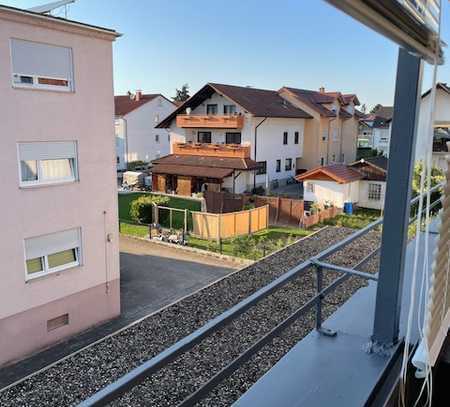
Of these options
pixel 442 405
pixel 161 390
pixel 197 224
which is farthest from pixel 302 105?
pixel 442 405

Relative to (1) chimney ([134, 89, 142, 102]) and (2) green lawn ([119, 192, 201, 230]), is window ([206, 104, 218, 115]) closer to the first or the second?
(2) green lawn ([119, 192, 201, 230])

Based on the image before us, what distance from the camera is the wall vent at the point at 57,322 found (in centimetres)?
638

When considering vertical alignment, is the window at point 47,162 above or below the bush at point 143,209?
above

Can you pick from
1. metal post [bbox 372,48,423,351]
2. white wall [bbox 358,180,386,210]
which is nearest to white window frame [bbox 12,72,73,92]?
metal post [bbox 372,48,423,351]

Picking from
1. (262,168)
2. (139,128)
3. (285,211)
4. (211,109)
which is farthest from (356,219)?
(139,128)

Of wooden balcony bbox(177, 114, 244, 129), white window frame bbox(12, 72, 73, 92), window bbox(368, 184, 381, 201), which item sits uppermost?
white window frame bbox(12, 72, 73, 92)

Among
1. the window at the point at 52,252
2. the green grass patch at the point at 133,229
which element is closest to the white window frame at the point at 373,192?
the green grass patch at the point at 133,229

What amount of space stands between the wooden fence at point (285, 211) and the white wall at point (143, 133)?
1045 centimetres

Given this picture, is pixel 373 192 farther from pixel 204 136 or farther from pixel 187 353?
pixel 187 353

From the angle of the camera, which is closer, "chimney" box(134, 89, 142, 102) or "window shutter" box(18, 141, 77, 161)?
"window shutter" box(18, 141, 77, 161)

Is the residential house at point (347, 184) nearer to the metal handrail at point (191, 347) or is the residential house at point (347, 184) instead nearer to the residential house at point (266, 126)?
the residential house at point (266, 126)

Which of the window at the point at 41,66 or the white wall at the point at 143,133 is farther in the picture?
the white wall at the point at 143,133

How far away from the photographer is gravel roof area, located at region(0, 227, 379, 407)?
172 inches

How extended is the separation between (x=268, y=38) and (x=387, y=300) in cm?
361
